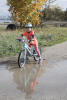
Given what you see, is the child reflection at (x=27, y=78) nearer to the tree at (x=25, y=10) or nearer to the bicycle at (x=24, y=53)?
the bicycle at (x=24, y=53)

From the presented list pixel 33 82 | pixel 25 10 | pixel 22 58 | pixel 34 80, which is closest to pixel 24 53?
pixel 22 58

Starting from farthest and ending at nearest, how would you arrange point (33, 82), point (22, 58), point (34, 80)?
point (22, 58) < point (34, 80) < point (33, 82)

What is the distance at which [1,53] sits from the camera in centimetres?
1008

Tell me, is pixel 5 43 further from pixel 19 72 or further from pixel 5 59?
pixel 19 72

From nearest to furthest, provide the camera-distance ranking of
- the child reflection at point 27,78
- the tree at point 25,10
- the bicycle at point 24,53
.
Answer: the child reflection at point 27,78
the bicycle at point 24,53
the tree at point 25,10

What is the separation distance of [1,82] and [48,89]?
1.49 metres

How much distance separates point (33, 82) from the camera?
612cm

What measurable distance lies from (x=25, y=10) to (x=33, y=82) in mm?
19379

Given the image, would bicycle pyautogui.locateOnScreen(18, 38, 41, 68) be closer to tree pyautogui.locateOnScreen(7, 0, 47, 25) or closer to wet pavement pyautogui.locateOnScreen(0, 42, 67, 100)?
wet pavement pyautogui.locateOnScreen(0, 42, 67, 100)

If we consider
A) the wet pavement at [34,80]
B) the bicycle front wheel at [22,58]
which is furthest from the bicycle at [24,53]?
the wet pavement at [34,80]

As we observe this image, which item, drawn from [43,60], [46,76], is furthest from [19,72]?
[43,60]

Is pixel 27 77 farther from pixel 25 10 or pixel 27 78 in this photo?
pixel 25 10

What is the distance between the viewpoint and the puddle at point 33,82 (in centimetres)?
503

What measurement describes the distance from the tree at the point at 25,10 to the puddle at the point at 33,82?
56.3 feet
